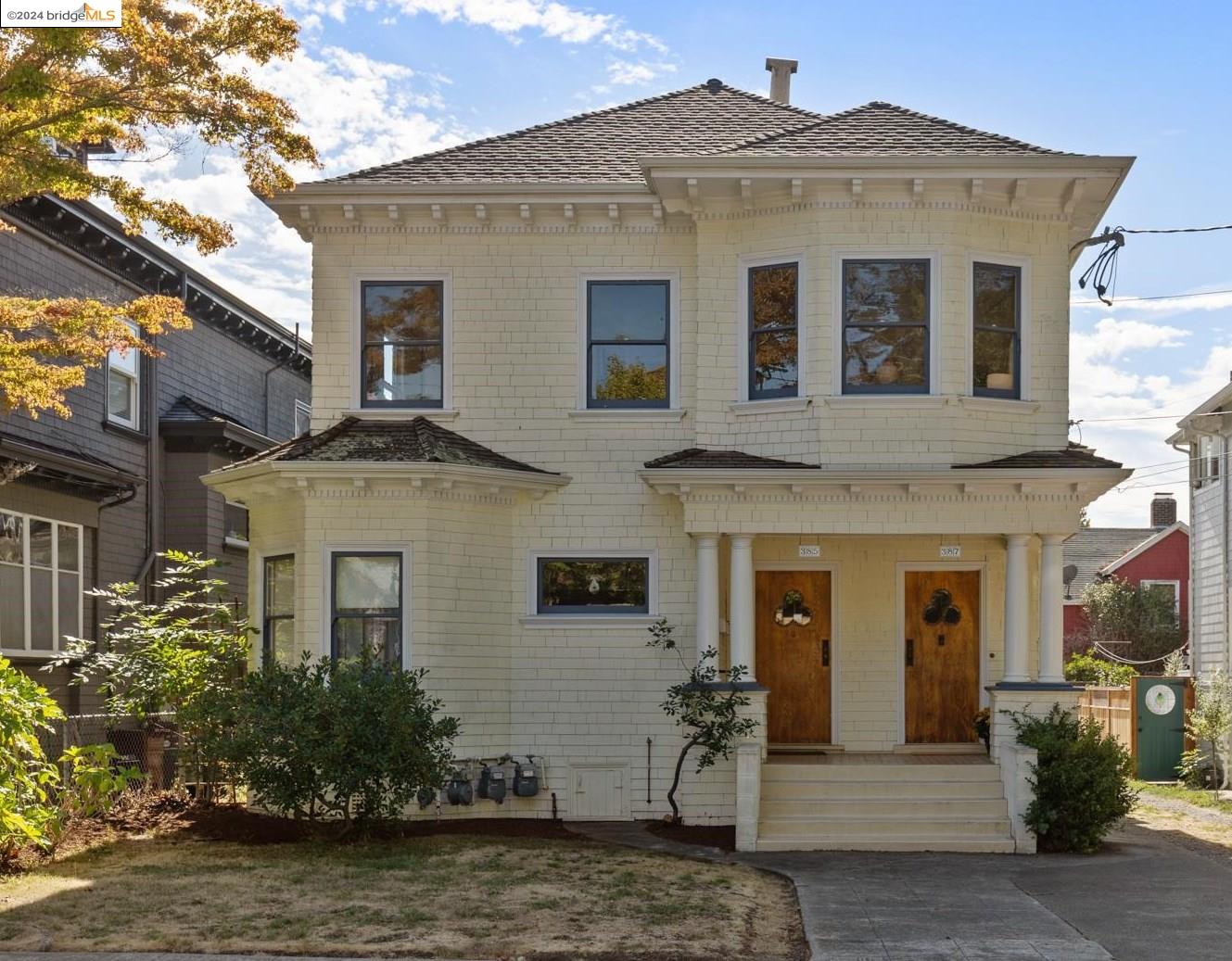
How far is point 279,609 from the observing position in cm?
1620

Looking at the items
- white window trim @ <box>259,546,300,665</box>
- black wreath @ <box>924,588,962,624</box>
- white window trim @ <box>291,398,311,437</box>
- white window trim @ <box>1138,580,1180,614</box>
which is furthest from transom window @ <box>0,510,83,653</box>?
white window trim @ <box>1138,580,1180,614</box>

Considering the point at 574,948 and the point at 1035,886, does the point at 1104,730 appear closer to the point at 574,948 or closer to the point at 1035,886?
the point at 1035,886

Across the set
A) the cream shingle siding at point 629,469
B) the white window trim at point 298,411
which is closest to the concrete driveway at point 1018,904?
the cream shingle siding at point 629,469

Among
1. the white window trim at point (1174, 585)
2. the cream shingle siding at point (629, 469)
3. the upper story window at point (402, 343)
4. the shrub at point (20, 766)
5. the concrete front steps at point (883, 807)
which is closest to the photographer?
the shrub at point (20, 766)

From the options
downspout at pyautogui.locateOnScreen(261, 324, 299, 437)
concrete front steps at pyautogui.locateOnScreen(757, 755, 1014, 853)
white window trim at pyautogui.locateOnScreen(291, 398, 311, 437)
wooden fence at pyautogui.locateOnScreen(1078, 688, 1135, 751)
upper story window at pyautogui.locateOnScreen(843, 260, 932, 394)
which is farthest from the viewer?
white window trim at pyautogui.locateOnScreen(291, 398, 311, 437)

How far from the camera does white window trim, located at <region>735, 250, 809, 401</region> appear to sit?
15406mm

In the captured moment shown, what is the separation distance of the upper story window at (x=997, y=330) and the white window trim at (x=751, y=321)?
6.03 ft

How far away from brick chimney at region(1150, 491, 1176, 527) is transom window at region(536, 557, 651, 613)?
119 feet

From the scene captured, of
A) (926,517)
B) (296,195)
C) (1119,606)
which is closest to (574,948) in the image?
(926,517)

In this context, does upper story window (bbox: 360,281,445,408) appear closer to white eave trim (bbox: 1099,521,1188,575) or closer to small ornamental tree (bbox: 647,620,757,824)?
small ornamental tree (bbox: 647,620,757,824)

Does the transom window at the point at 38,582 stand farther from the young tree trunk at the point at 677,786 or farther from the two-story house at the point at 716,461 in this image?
the young tree trunk at the point at 677,786

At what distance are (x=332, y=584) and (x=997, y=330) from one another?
7596 millimetres

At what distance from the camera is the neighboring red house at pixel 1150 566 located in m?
43.5

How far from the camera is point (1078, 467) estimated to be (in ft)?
48.3
